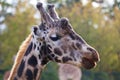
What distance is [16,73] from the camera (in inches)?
166

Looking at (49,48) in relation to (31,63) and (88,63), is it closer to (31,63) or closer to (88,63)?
(31,63)

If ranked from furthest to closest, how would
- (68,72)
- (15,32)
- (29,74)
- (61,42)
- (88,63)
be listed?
(15,32) < (68,72) < (29,74) < (61,42) < (88,63)

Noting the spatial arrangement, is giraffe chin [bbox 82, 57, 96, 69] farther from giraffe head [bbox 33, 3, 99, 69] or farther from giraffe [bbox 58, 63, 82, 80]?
giraffe [bbox 58, 63, 82, 80]

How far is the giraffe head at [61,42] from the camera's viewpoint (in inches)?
158

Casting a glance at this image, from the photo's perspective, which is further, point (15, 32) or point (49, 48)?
point (15, 32)

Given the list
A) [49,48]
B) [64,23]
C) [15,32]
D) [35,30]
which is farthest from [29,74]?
[15,32]

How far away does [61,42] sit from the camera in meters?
4.10

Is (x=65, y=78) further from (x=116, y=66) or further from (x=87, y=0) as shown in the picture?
(x=87, y=0)

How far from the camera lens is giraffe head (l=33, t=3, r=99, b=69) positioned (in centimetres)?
401

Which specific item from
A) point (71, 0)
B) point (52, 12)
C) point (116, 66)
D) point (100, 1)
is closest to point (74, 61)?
point (52, 12)

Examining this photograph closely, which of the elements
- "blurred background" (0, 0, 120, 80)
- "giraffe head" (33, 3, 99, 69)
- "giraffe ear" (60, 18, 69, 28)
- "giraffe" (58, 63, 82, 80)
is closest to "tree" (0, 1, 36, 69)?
"blurred background" (0, 0, 120, 80)

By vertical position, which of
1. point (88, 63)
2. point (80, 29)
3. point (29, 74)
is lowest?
point (80, 29)

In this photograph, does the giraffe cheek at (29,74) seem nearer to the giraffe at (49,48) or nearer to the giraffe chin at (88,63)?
the giraffe at (49,48)

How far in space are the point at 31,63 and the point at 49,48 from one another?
0.75 ft
